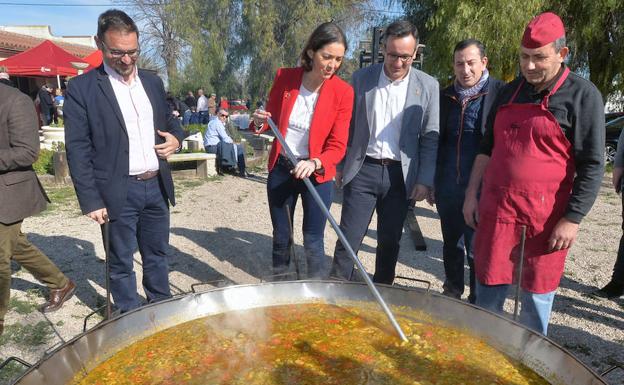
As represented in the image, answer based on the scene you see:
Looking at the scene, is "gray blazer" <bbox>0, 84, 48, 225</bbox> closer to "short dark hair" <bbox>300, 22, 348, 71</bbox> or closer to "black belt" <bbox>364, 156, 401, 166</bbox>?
"short dark hair" <bbox>300, 22, 348, 71</bbox>

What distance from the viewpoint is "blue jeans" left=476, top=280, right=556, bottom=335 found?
86.5 inches

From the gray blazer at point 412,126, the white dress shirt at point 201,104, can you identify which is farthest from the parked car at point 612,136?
the white dress shirt at point 201,104

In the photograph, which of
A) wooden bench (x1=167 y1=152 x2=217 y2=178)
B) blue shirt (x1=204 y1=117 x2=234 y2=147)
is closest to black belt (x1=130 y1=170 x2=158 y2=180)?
wooden bench (x1=167 y1=152 x2=217 y2=178)

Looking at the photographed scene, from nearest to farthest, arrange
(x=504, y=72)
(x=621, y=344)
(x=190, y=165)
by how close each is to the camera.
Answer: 1. (x=621, y=344)
2. (x=190, y=165)
3. (x=504, y=72)

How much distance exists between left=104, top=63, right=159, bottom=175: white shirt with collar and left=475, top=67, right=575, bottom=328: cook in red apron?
1.93 metres

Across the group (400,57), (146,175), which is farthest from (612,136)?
(146,175)

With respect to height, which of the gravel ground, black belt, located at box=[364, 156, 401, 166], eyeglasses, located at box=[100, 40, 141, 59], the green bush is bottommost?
the gravel ground

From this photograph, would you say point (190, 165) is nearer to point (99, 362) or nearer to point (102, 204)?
point (102, 204)

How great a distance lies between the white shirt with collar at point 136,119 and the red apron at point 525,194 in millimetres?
1929

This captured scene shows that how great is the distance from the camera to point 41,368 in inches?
57.1

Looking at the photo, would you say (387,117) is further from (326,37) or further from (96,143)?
(96,143)

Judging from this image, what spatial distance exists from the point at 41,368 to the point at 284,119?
190 centimetres

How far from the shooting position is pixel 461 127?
3.04 meters

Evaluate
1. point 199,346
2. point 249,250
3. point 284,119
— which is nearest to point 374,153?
point 284,119
